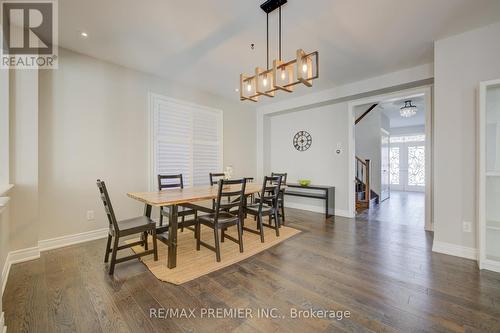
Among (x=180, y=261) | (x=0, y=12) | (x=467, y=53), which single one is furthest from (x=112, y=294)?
(x=467, y=53)

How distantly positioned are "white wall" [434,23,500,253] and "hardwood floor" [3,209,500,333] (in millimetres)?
526

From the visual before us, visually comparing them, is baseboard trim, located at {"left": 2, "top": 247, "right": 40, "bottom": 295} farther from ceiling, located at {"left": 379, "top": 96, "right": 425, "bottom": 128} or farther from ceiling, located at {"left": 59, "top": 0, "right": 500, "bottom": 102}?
ceiling, located at {"left": 379, "top": 96, "right": 425, "bottom": 128}

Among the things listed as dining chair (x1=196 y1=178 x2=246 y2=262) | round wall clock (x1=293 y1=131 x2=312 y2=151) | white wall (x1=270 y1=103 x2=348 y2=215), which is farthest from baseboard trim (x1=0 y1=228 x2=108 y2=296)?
round wall clock (x1=293 y1=131 x2=312 y2=151)

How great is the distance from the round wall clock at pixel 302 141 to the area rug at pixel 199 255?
8.03 ft

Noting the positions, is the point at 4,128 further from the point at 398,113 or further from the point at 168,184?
the point at 398,113

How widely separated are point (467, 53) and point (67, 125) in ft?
17.3

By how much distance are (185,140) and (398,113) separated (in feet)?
22.7

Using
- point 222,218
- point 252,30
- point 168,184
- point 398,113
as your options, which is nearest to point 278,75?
point 252,30

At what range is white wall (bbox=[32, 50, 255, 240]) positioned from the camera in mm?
2869

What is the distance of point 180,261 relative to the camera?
A: 8.21 feet

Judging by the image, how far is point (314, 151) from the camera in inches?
205

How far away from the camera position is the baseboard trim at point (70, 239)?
9.25ft

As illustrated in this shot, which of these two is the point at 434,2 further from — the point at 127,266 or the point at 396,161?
the point at 396,161

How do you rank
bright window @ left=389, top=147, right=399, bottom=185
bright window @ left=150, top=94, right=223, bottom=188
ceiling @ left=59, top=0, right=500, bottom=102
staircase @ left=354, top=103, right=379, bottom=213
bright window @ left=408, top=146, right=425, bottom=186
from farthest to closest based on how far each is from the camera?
bright window @ left=389, top=147, right=399, bottom=185 < bright window @ left=408, top=146, right=425, bottom=186 < staircase @ left=354, top=103, right=379, bottom=213 < bright window @ left=150, top=94, right=223, bottom=188 < ceiling @ left=59, top=0, right=500, bottom=102
